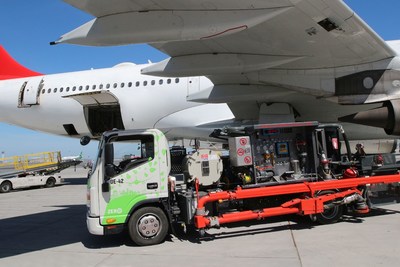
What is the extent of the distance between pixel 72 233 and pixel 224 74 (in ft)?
17.2

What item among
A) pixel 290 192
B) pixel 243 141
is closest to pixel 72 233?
pixel 243 141

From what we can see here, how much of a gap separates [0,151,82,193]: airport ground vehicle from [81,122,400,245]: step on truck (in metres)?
14.6

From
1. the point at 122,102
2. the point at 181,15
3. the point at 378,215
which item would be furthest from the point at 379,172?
the point at 122,102

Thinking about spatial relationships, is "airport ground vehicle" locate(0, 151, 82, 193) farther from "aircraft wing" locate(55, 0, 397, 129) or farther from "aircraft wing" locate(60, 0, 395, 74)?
"aircraft wing" locate(60, 0, 395, 74)

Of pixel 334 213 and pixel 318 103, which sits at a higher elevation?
pixel 318 103

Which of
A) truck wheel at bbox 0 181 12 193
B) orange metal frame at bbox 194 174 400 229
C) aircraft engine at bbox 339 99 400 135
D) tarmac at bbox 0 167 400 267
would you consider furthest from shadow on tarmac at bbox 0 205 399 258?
truck wheel at bbox 0 181 12 193

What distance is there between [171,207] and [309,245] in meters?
2.62

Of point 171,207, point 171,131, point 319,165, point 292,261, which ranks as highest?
point 171,131

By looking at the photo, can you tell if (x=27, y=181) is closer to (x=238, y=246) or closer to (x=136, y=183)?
(x=136, y=183)

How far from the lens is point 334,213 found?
7855 millimetres

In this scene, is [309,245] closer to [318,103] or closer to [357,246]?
[357,246]

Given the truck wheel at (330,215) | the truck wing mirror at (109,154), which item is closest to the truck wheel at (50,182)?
the truck wing mirror at (109,154)

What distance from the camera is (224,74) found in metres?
9.56

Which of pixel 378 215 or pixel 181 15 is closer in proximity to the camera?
pixel 181 15
